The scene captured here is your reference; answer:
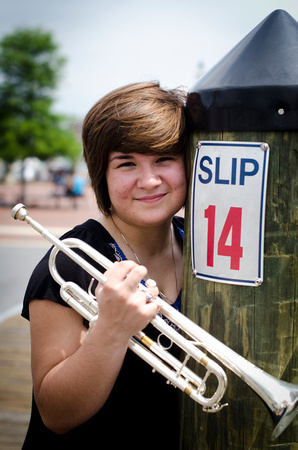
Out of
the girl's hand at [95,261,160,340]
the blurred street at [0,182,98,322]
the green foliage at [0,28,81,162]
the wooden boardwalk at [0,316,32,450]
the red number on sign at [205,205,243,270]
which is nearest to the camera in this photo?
the girl's hand at [95,261,160,340]

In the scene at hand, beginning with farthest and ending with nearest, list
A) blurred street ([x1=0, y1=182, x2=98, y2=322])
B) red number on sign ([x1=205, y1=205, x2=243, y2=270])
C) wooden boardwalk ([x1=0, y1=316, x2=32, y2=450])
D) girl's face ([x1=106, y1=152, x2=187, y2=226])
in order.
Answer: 1. blurred street ([x1=0, y1=182, x2=98, y2=322])
2. wooden boardwalk ([x1=0, y1=316, x2=32, y2=450])
3. girl's face ([x1=106, y1=152, x2=187, y2=226])
4. red number on sign ([x1=205, y1=205, x2=243, y2=270])

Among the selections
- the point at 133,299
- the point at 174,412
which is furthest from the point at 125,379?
the point at 133,299

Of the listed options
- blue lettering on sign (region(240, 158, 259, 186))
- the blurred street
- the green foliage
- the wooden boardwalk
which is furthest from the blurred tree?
blue lettering on sign (region(240, 158, 259, 186))

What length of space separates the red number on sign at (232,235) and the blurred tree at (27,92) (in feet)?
68.3

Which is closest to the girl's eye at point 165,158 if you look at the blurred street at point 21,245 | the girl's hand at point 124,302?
the girl's hand at point 124,302

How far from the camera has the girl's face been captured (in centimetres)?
183

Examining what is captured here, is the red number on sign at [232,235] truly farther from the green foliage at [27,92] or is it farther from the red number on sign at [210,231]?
the green foliage at [27,92]

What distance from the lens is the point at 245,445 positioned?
5.36ft

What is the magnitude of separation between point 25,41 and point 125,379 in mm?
22300

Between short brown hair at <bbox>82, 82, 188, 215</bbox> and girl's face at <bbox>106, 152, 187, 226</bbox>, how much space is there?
4 cm

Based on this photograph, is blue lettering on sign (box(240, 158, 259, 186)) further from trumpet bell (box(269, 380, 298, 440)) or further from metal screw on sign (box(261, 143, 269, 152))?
trumpet bell (box(269, 380, 298, 440))

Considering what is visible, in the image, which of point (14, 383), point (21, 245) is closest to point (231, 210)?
point (14, 383)

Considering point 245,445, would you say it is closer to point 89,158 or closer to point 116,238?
point 116,238

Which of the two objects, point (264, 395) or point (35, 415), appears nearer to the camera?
point (264, 395)
